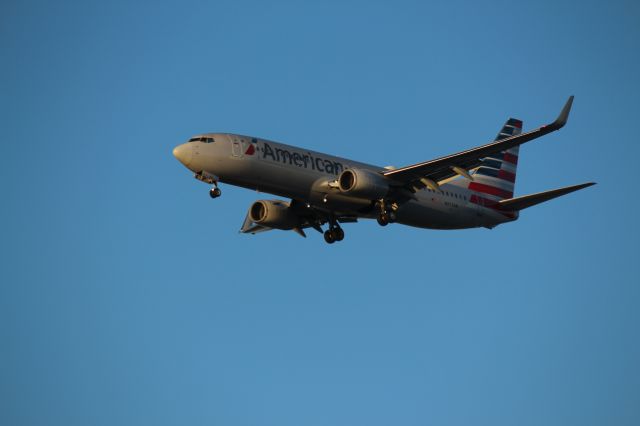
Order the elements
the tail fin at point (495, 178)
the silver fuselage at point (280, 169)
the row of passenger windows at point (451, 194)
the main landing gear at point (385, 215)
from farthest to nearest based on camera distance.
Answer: the tail fin at point (495, 178), the row of passenger windows at point (451, 194), the main landing gear at point (385, 215), the silver fuselage at point (280, 169)

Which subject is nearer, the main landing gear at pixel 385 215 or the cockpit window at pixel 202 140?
the cockpit window at pixel 202 140

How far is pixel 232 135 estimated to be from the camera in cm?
4741

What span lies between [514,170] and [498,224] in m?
6.04

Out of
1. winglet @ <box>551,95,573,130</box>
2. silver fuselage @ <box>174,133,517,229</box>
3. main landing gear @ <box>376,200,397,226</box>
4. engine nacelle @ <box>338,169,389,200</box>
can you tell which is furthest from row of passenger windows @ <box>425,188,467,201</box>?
winglet @ <box>551,95,573,130</box>

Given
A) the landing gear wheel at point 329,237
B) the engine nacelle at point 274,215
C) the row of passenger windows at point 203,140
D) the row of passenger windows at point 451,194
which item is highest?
the row of passenger windows at point 203,140

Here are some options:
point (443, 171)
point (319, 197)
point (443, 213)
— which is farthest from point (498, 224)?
point (319, 197)

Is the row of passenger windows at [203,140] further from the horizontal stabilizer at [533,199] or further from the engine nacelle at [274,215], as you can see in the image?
the horizontal stabilizer at [533,199]

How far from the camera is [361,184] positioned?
47.0 metres

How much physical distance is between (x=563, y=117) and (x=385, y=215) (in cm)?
1126

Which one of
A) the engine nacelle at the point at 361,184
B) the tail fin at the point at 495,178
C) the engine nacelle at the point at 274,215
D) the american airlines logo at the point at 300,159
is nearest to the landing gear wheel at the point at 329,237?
the engine nacelle at the point at 274,215

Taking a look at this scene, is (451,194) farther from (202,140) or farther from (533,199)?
(202,140)

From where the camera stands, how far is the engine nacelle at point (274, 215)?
2104 inches

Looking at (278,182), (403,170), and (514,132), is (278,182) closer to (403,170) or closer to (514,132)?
(403,170)

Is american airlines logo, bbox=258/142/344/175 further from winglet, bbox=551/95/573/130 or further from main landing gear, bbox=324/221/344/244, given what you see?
winglet, bbox=551/95/573/130
